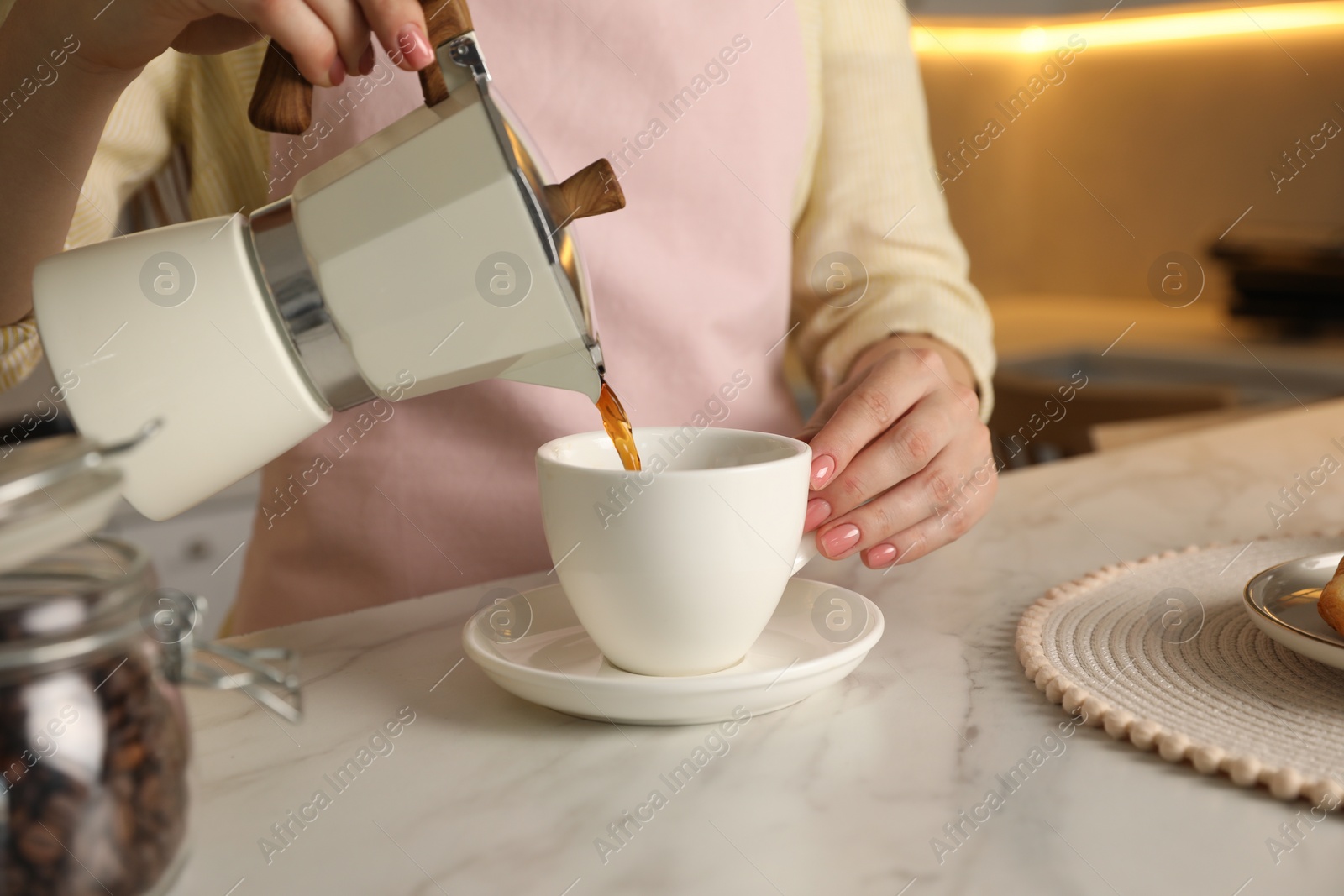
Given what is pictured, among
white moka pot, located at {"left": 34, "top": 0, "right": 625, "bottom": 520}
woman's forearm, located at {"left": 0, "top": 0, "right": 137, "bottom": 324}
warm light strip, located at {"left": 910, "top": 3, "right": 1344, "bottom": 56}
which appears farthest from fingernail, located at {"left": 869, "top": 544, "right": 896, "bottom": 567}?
warm light strip, located at {"left": 910, "top": 3, "right": 1344, "bottom": 56}

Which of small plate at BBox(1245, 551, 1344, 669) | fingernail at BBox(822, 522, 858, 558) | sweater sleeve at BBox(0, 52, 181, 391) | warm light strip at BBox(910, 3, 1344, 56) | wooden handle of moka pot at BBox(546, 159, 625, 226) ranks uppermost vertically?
sweater sleeve at BBox(0, 52, 181, 391)

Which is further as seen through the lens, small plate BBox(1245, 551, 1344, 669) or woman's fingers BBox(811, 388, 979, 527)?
woman's fingers BBox(811, 388, 979, 527)

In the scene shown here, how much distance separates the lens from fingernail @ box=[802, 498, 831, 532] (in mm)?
571

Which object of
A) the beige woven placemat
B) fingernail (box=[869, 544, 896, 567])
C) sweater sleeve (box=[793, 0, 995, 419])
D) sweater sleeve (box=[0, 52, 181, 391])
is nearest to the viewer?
the beige woven placemat

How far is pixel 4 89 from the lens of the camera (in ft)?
1.82

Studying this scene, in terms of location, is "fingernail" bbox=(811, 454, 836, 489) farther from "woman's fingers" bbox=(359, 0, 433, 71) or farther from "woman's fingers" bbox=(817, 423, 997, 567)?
"woman's fingers" bbox=(359, 0, 433, 71)

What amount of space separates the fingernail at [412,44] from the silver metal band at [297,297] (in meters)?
0.08

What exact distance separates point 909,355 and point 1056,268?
2.63m

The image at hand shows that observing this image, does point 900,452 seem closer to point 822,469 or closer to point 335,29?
point 822,469

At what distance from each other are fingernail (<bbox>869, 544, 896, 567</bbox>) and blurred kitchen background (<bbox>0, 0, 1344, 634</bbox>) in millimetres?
1211

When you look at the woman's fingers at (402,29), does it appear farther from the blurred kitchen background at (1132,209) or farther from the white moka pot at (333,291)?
the blurred kitchen background at (1132,209)

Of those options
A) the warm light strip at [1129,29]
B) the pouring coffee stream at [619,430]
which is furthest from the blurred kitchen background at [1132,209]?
the pouring coffee stream at [619,430]

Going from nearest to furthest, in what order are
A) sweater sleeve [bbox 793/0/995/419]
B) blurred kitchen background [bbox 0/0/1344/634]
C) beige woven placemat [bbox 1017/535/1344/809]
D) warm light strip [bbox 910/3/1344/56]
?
beige woven placemat [bbox 1017/535/1344/809]
sweater sleeve [bbox 793/0/995/419]
blurred kitchen background [bbox 0/0/1344/634]
warm light strip [bbox 910/3/1344/56]

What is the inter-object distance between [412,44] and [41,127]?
0.90 ft
